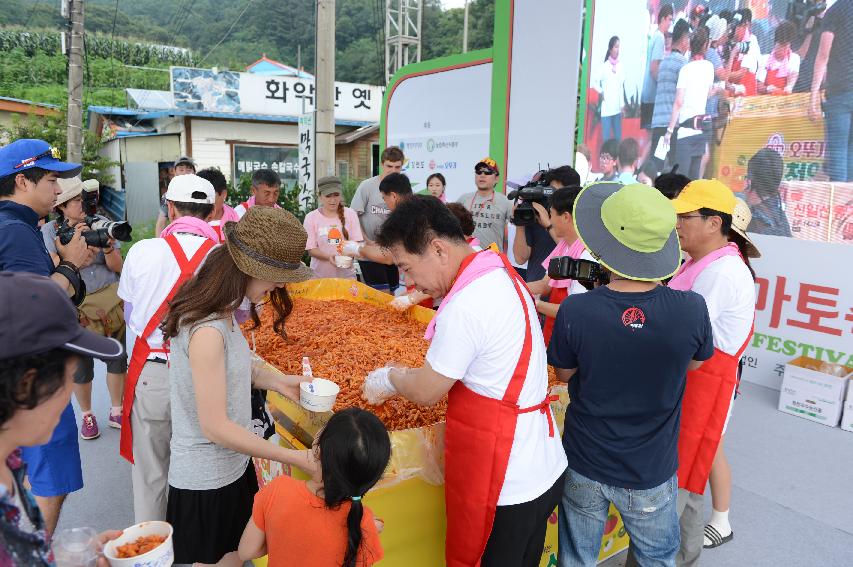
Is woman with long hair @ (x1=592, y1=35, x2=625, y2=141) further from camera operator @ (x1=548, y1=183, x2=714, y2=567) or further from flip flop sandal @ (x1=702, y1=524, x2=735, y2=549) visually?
camera operator @ (x1=548, y1=183, x2=714, y2=567)

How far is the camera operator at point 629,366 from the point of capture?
1.57 m

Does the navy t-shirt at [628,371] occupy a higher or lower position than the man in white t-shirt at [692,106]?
lower

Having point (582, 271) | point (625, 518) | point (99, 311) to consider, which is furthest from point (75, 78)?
point (625, 518)

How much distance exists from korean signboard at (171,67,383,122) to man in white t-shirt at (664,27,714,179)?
480 inches

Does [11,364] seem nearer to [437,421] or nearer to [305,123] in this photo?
[437,421]

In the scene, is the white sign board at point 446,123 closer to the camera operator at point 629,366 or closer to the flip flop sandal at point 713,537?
the flip flop sandal at point 713,537

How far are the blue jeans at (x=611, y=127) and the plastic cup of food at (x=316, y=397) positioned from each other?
491 cm

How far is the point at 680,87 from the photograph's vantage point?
17.0ft

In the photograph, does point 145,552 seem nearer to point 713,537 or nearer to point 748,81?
point 713,537

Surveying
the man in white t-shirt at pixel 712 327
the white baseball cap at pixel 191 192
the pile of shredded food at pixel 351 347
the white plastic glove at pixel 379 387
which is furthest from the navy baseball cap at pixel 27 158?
the man in white t-shirt at pixel 712 327

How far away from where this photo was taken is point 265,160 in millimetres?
16516

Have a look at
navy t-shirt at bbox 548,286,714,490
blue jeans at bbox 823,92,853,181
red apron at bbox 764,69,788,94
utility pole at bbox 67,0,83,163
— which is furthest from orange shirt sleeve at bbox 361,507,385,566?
utility pole at bbox 67,0,83,163

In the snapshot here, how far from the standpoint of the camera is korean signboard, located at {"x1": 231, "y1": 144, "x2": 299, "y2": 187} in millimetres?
16078

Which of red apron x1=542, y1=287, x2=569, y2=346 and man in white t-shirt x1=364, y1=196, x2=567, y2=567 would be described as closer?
man in white t-shirt x1=364, y1=196, x2=567, y2=567
